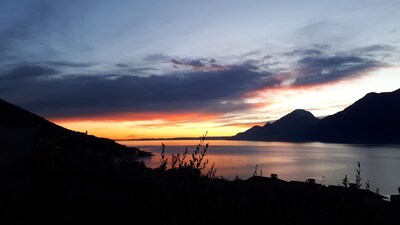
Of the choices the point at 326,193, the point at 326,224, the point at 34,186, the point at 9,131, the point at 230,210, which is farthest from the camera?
the point at 9,131

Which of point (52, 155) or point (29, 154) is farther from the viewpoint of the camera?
point (29, 154)

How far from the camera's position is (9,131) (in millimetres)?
21891

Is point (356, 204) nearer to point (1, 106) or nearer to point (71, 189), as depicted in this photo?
point (71, 189)

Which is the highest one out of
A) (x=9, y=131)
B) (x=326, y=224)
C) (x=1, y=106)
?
(x=1, y=106)

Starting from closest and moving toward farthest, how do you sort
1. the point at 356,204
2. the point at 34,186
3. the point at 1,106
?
the point at 356,204 < the point at 34,186 < the point at 1,106

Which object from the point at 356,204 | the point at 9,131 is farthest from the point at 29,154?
the point at 356,204

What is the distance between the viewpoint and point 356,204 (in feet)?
15.0

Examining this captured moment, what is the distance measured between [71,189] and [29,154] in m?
12.9

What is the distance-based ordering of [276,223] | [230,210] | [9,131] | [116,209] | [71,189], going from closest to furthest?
[230,210] < [276,223] < [116,209] < [71,189] < [9,131]

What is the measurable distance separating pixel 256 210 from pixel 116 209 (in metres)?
3.28

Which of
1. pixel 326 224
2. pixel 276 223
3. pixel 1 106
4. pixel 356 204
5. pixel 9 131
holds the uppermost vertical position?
Answer: pixel 1 106

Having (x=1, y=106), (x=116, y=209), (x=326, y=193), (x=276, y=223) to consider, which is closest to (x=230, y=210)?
(x=276, y=223)

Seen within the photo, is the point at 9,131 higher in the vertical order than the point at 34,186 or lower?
higher

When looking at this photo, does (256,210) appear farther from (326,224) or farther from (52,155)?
(52,155)
